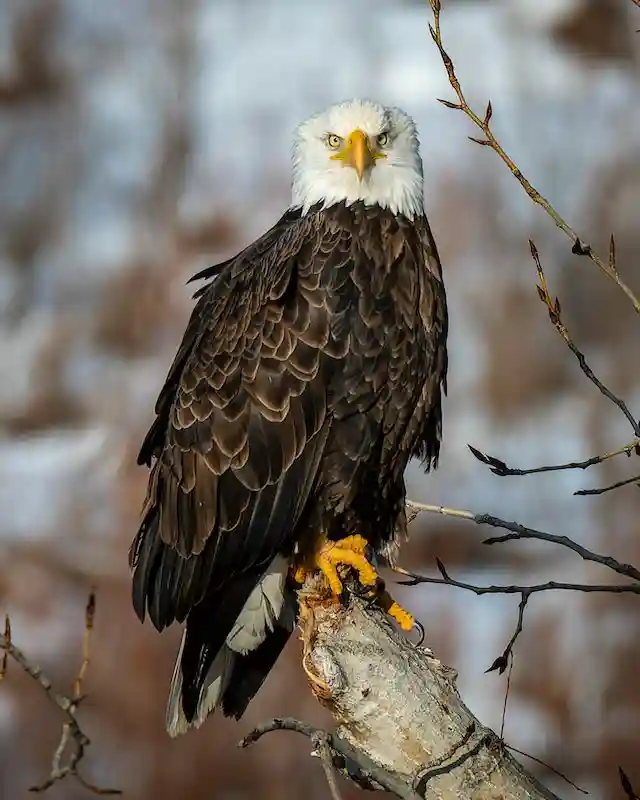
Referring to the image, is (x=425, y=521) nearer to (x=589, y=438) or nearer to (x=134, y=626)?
(x=589, y=438)

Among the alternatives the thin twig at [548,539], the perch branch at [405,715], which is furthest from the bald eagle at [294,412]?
the thin twig at [548,539]

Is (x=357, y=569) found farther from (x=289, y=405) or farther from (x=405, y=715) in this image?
(x=405, y=715)

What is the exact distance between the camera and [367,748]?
6.57ft

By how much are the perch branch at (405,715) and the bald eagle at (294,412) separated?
0.86 ft

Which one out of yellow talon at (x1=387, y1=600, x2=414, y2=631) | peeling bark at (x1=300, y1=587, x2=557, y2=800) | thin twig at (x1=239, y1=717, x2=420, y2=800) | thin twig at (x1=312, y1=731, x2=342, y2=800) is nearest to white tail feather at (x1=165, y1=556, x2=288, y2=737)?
yellow talon at (x1=387, y1=600, x2=414, y2=631)

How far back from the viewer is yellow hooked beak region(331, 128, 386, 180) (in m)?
2.57

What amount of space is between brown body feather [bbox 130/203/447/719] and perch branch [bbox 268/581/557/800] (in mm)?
378

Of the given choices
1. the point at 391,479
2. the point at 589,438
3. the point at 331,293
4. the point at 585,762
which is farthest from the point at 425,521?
the point at 331,293

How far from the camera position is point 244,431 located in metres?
2.49

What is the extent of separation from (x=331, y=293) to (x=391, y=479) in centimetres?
56

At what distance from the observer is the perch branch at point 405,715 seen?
1.87m

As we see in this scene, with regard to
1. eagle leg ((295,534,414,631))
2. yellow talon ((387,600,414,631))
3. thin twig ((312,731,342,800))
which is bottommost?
thin twig ((312,731,342,800))

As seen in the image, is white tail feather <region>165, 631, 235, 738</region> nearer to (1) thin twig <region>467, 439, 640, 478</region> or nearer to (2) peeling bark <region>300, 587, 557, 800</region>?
(2) peeling bark <region>300, 587, 557, 800</region>

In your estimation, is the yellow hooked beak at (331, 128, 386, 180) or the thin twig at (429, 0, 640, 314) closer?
the thin twig at (429, 0, 640, 314)
